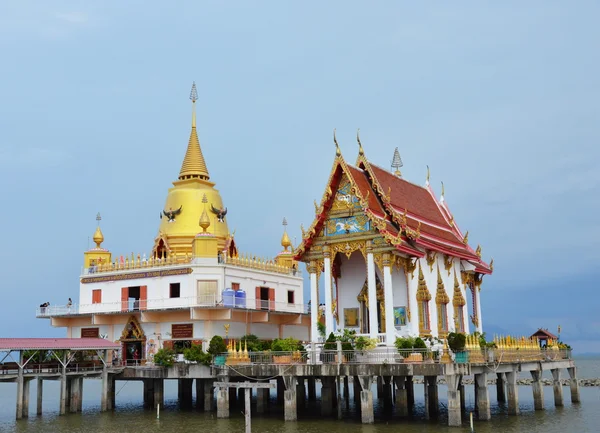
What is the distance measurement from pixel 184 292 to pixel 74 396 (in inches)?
309

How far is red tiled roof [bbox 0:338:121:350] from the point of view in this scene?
34094mm

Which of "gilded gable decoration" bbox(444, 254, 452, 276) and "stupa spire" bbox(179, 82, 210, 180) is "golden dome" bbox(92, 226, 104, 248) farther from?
"gilded gable decoration" bbox(444, 254, 452, 276)

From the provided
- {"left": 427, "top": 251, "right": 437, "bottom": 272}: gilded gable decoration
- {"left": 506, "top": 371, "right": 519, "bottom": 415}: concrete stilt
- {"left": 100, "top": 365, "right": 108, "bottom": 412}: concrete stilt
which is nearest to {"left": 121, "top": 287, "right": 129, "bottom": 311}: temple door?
{"left": 100, "top": 365, "right": 108, "bottom": 412}: concrete stilt

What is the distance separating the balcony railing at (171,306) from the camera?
41.5 meters

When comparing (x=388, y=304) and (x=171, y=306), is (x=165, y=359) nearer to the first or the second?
(x=171, y=306)

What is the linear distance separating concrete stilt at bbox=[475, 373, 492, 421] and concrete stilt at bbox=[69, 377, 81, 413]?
1986 cm

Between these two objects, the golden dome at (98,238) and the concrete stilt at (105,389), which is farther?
the golden dome at (98,238)

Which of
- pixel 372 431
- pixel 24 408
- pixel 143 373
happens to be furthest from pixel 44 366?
pixel 372 431

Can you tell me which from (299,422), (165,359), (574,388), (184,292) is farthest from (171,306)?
(574,388)

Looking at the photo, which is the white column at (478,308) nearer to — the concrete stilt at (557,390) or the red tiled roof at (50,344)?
the concrete stilt at (557,390)

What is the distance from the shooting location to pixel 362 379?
2973cm

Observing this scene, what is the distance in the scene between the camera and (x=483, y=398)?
1225 inches

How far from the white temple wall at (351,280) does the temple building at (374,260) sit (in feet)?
0.15

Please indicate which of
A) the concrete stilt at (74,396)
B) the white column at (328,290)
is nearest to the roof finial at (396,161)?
the white column at (328,290)
